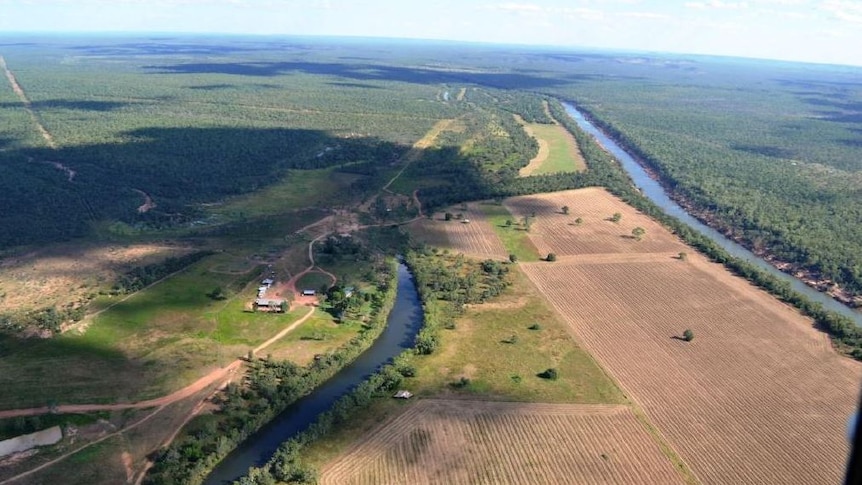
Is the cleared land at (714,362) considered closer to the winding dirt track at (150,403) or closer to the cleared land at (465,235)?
the cleared land at (465,235)

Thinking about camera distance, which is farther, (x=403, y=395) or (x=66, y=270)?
(x=66, y=270)

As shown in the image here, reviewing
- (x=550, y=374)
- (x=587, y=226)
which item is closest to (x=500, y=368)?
(x=550, y=374)

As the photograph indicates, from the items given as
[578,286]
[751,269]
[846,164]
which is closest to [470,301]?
[578,286]

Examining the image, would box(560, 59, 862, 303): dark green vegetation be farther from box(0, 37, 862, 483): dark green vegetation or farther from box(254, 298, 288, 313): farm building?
box(254, 298, 288, 313): farm building

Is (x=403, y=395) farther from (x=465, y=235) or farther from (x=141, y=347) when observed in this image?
(x=465, y=235)

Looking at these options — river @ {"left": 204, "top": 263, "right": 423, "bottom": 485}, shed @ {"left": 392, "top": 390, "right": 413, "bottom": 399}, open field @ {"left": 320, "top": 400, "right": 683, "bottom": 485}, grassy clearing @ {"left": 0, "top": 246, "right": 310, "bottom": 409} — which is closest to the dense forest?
grassy clearing @ {"left": 0, "top": 246, "right": 310, "bottom": 409}

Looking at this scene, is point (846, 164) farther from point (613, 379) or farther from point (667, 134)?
point (613, 379)

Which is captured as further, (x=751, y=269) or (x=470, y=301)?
(x=751, y=269)
